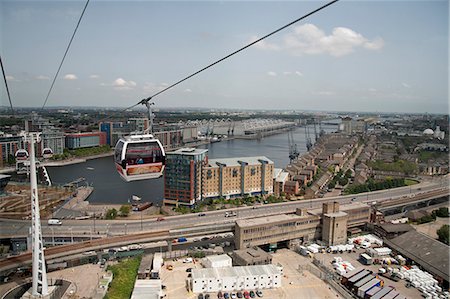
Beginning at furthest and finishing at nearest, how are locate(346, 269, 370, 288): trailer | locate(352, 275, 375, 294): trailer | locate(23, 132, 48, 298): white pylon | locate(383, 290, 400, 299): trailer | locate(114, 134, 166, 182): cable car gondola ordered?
locate(346, 269, 370, 288): trailer < locate(352, 275, 375, 294): trailer < locate(383, 290, 400, 299): trailer < locate(23, 132, 48, 298): white pylon < locate(114, 134, 166, 182): cable car gondola

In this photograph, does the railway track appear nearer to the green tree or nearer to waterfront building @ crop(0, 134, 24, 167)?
the green tree

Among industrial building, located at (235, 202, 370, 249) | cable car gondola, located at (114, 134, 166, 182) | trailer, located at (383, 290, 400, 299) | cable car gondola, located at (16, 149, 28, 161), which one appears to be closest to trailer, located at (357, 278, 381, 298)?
trailer, located at (383, 290, 400, 299)

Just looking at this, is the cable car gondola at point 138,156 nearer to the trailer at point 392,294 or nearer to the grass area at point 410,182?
the trailer at point 392,294

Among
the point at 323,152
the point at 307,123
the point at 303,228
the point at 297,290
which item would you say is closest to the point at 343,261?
the point at 303,228

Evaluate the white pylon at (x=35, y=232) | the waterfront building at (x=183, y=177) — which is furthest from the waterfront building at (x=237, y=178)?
the white pylon at (x=35, y=232)

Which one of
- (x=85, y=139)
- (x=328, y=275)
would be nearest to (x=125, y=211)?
(x=328, y=275)

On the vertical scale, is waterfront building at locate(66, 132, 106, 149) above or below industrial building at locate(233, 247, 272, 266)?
above

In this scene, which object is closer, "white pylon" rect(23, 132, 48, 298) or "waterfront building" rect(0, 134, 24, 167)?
"white pylon" rect(23, 132, 48, 298)
